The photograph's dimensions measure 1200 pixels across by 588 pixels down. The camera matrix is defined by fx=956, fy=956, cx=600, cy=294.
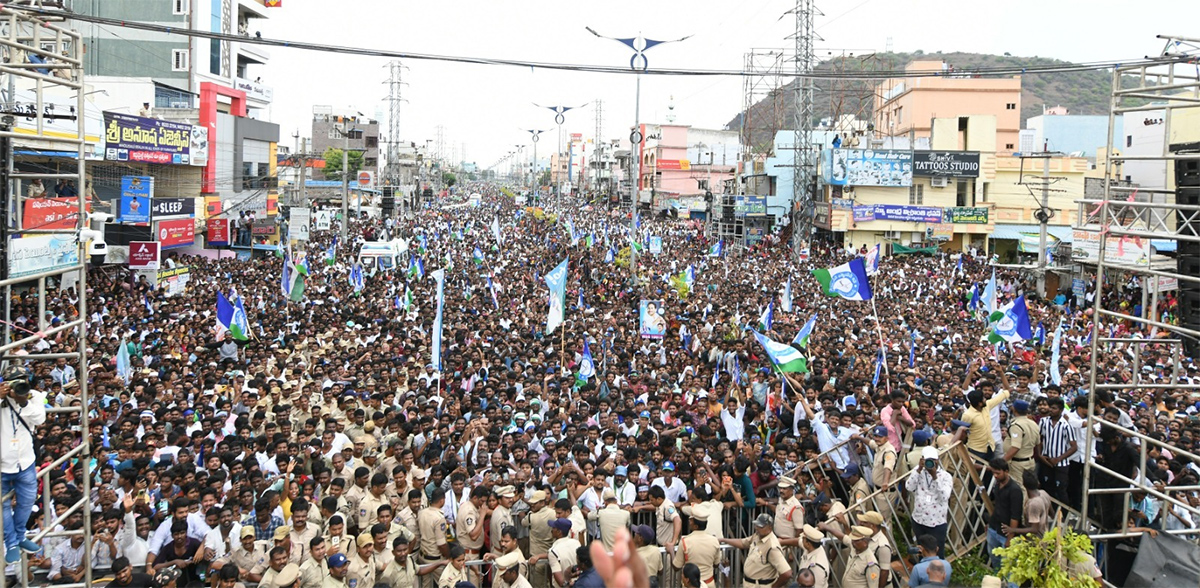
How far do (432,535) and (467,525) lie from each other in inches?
10.7

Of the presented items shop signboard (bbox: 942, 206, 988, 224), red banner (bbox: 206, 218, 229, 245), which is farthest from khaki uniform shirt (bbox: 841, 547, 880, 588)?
shop signboard (bbox: 942, 206, 988, 224)

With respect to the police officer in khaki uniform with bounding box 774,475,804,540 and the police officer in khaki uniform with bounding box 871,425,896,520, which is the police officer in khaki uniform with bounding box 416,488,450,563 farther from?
the police officer in khaki uniform with bounding box 871,425,896,520

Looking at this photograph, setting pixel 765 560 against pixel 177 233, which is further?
pixel 177 233

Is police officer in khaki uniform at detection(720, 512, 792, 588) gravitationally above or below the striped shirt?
below

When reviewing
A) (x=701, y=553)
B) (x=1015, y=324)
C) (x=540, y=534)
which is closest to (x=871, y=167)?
(x=1015, y=324)

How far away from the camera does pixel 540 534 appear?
7281 millimetres

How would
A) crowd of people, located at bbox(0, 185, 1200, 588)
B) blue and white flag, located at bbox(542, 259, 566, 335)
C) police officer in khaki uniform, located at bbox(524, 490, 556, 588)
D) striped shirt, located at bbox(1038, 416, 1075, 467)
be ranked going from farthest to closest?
1. blue and white flag, located at bbox(542, 259, 566, 335)
2. striped shirt, located at bbox(1038, 416, 1075, 467)
3. police officer in khaki uniform, located at bbox(524, 490, 556, 588)
4. crowd of people, located at bbox(0, 185, 1200, 588)

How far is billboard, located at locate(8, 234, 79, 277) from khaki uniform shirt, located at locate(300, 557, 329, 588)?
2.47 m

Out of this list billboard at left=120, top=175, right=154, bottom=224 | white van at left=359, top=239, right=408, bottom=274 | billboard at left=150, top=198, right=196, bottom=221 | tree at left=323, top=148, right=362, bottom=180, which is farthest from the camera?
tree at left=323, top=148, right=362, bottom=180

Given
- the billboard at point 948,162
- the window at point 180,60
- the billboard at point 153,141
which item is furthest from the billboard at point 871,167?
the window at point 180,60

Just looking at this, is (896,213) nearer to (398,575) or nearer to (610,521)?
(610,521)

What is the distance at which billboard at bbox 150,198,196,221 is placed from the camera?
26750 mm

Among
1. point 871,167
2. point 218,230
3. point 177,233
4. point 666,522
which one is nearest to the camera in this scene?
point 666,522

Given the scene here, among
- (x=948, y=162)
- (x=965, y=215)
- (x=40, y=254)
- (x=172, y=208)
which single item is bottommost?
(x=40, y=254)
